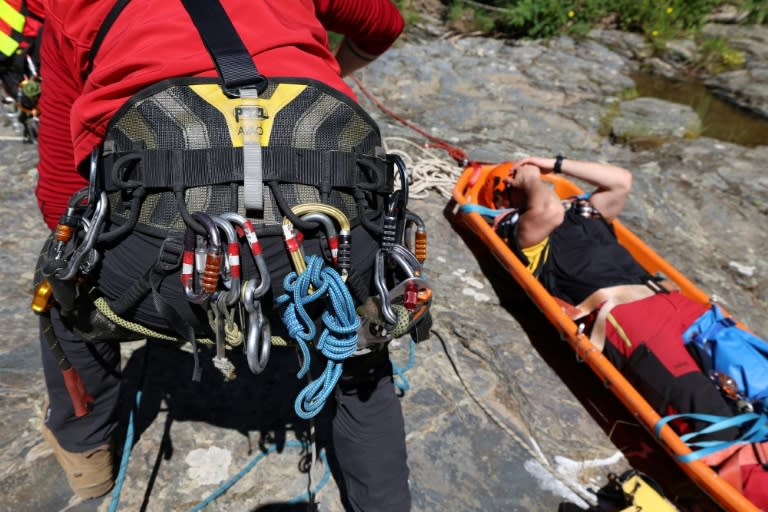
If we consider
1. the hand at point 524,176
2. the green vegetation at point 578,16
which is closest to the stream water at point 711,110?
the green vegetation at point 578,16

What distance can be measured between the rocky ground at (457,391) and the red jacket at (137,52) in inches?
51.2

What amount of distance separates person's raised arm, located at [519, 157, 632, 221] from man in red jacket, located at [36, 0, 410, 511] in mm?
2741

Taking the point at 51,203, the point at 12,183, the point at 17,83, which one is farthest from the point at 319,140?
the point at 12,183

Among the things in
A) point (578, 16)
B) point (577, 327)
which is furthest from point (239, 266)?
point (578, 16)

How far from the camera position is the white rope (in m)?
4.41

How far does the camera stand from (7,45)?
8.15 feet

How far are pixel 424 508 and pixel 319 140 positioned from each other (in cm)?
158

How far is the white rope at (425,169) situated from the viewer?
441cm

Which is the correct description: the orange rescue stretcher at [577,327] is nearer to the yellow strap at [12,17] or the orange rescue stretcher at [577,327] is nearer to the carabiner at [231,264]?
the carabiner at [231,264]

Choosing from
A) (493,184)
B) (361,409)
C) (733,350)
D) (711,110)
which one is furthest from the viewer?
(711,110)

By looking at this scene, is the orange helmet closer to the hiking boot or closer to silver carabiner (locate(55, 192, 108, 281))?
the hiking boot

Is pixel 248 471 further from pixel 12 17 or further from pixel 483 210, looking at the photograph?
pixel 483 210

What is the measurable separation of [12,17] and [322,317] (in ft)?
6.80

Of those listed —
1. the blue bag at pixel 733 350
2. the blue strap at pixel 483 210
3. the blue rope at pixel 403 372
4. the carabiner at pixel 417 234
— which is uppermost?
the carabiner at pixel 417 234
